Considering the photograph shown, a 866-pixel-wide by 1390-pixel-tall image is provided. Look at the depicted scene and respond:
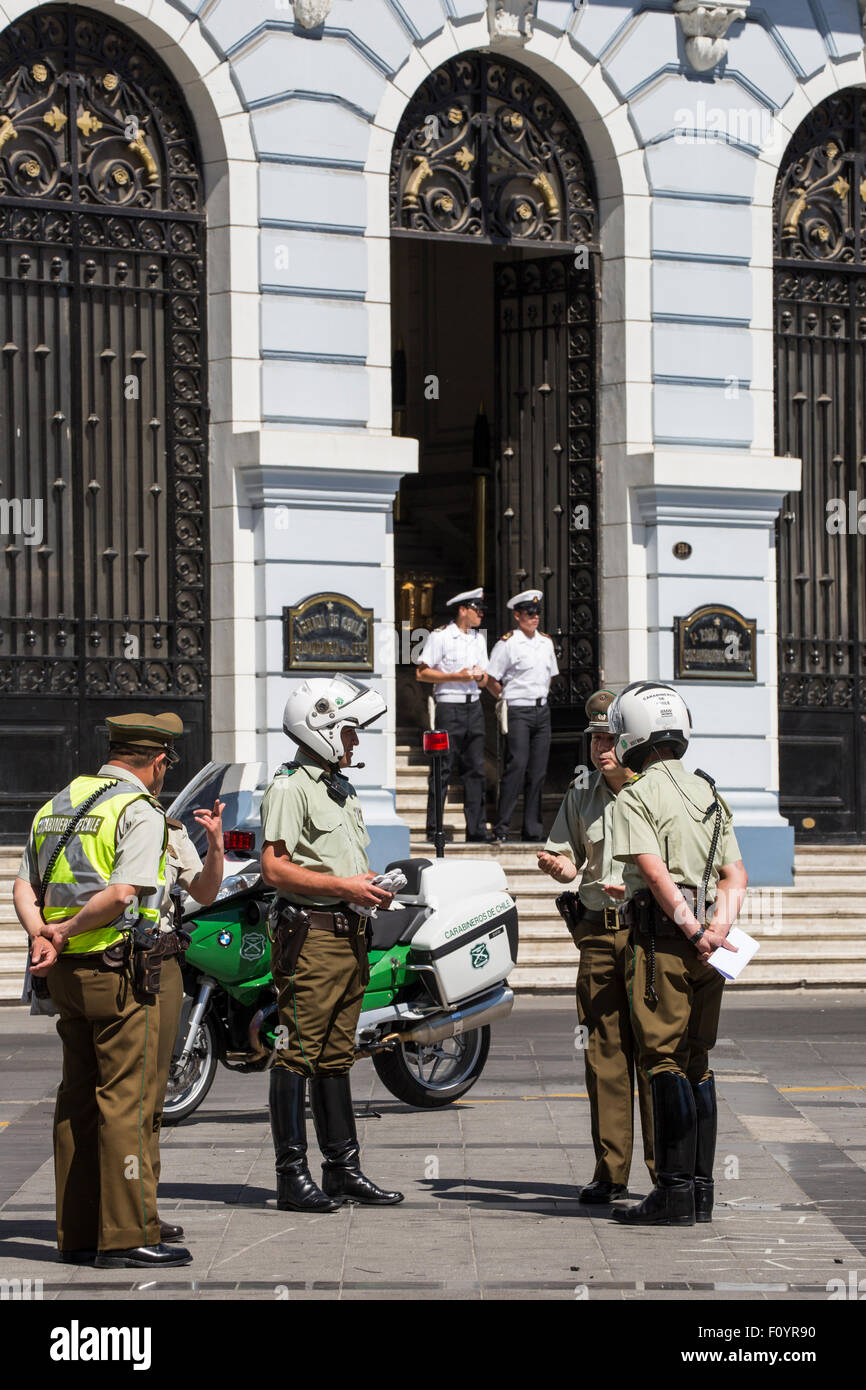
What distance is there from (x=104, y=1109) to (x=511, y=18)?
11.9 meters

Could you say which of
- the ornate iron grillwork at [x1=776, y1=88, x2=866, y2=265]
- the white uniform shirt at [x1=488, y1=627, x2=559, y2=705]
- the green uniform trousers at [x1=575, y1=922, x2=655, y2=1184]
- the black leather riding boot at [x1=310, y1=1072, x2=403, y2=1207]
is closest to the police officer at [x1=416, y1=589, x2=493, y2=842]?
the white uniform shirt at [x1=488, y1=627, x2=559, y2=705]

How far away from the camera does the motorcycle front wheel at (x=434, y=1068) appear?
1054 centimetres

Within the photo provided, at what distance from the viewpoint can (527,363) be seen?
59.6 feet

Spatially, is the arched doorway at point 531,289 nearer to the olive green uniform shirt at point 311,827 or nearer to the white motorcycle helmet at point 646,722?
the olive green uniform shirt at point 311,827

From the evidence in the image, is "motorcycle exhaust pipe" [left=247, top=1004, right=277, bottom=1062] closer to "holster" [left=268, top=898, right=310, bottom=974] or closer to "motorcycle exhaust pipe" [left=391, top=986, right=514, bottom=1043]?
"motorcycle exhaust pipe" [left=391, top=986, right=514, bottom=1043]

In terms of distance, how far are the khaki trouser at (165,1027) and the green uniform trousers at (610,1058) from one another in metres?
1.71

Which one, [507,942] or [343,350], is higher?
[343,350]

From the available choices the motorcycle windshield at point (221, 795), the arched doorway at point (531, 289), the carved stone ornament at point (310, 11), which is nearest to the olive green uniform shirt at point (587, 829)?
the motorcycle windshield at point (221, 795)

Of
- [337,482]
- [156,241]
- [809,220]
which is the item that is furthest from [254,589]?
[809,220]

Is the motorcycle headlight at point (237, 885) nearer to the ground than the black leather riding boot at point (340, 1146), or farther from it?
farther from it

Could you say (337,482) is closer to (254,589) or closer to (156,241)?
(254,589)

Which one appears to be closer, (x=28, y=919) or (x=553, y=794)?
(x=28, y=919)

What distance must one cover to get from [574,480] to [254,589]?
9.92ft

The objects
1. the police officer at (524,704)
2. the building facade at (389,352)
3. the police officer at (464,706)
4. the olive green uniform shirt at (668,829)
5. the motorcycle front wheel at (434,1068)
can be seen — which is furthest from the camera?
the police officer at (524,704)
